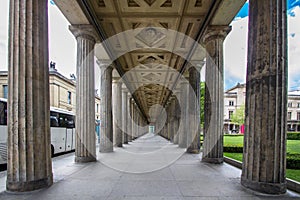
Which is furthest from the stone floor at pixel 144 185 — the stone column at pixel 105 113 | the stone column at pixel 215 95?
the stone column at pixel 105 113

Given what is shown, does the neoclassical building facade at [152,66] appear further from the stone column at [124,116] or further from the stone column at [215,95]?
the stone column at [124,116]

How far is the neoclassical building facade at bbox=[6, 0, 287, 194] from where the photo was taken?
5039mm

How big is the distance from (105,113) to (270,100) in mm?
9449

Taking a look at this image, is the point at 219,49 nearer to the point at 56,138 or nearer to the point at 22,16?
the point at 22,16

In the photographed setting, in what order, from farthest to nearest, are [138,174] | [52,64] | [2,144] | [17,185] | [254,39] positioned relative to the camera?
[52,64], [2,144], [138,174], [254,39], [17,185]

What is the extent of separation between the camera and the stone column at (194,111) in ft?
41.7

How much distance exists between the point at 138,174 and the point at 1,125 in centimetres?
621

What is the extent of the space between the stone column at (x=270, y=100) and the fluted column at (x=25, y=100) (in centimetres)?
549

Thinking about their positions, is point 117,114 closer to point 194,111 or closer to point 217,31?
point 194,111

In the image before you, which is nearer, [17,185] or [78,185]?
[17,185]

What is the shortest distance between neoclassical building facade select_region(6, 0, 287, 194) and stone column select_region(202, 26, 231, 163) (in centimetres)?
4

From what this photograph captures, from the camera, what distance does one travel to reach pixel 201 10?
8867 mm

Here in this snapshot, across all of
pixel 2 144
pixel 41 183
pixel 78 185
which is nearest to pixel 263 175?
pixel 78 185

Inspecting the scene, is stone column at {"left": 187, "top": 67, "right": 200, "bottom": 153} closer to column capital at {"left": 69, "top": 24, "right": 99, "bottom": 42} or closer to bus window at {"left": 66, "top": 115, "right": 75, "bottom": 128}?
column capital at {"left": 69, "top": 24, "right": 99, "bottom": 42}
